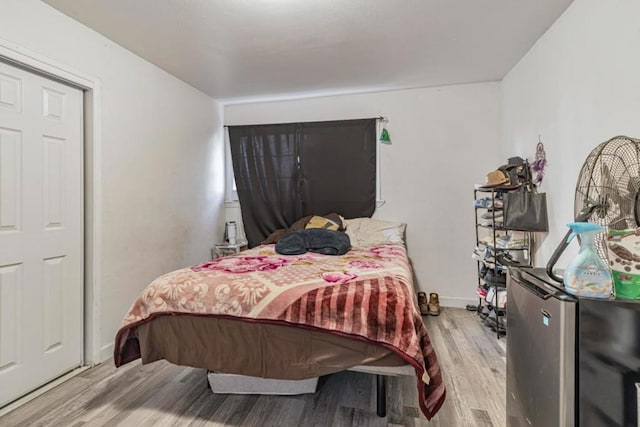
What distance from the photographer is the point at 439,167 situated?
352cm

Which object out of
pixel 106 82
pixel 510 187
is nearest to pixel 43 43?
pixel 106 82

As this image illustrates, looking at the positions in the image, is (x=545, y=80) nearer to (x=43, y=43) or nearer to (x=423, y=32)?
(x=423, y=32)

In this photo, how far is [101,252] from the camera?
2354mm

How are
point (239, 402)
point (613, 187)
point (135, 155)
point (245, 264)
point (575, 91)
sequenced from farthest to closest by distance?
point (135, 155), point (245, 264), point (575, 91), point (239, 402), point (613, 187)

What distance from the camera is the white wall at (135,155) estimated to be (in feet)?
6.85

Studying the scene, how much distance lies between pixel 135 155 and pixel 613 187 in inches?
124

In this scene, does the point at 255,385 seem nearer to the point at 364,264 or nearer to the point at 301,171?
the point at 364,264

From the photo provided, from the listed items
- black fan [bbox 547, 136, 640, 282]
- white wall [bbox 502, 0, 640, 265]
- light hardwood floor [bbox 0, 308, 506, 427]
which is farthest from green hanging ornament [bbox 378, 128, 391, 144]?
light hardwood floor [bbox 0, 308, 506, 427]

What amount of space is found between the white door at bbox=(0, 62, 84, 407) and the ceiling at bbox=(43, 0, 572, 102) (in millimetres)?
679

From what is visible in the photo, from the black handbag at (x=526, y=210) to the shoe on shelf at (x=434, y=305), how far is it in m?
1.13

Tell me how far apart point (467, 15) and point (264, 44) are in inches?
58.5

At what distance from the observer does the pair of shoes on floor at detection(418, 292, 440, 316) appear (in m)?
3.28

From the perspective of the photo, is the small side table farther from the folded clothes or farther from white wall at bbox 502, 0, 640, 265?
white wall at bbox 502, 0, 640, 265

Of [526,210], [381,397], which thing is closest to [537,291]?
[381,397]
